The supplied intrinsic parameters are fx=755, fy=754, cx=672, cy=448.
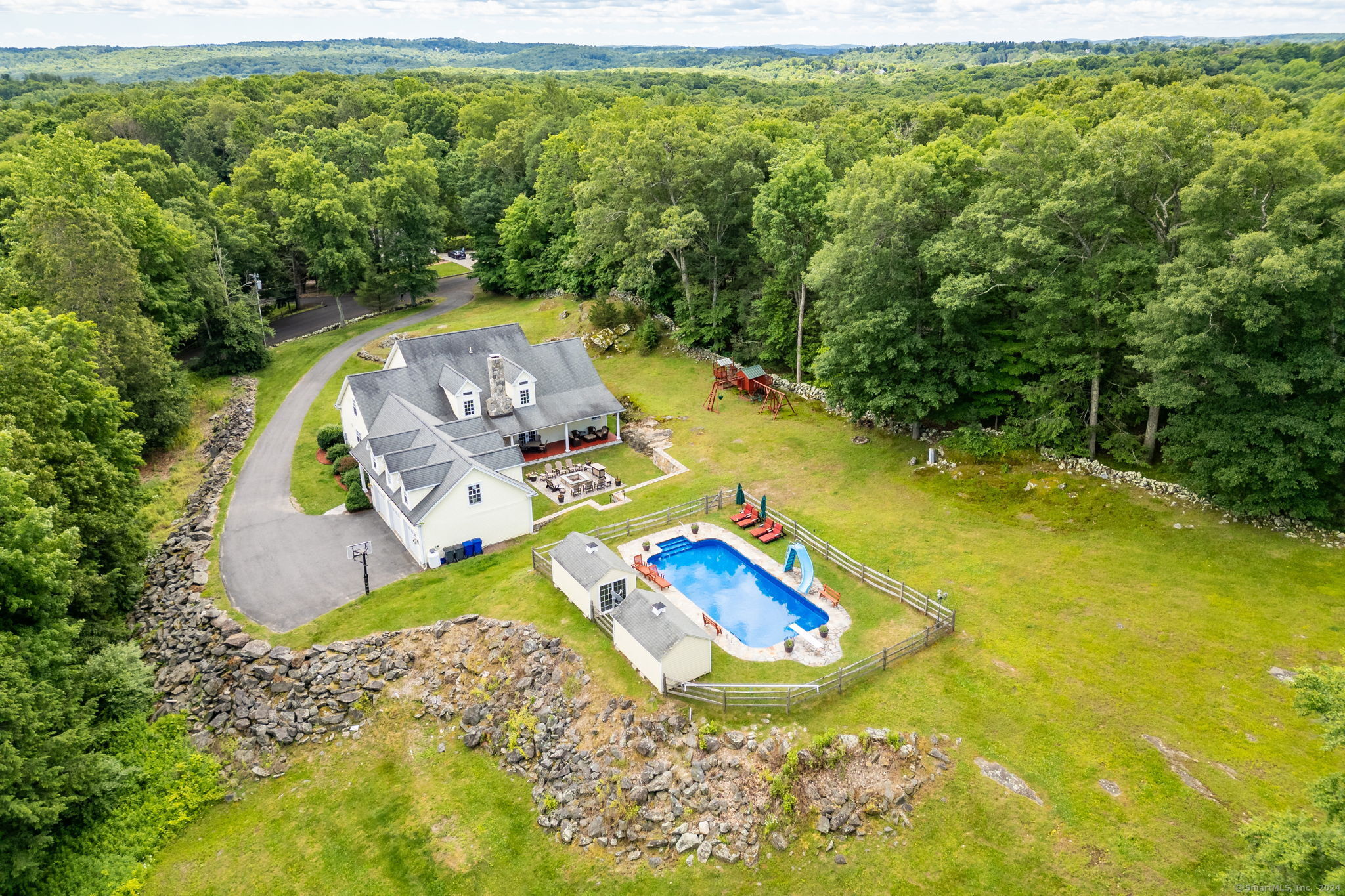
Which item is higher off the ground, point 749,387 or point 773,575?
point 749,387

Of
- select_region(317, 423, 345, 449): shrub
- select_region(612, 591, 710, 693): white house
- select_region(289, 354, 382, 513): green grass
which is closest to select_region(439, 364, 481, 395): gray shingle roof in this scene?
select_region(317, 423, 345, 449): shrub

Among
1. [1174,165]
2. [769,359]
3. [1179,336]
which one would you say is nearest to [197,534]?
[769,359]

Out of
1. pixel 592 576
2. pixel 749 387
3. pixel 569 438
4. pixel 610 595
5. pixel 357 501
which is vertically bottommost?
pixel 357 501

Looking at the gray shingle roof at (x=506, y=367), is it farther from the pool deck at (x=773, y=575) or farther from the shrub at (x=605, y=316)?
the pool deck at (x=773, y=575)

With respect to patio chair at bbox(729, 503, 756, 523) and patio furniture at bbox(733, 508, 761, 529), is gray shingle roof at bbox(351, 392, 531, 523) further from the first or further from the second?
patio furniture at bbox(733, 508, 761, 529)

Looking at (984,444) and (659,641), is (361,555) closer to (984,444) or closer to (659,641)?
(659,641)

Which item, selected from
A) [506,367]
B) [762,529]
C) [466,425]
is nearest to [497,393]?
[506,367]
